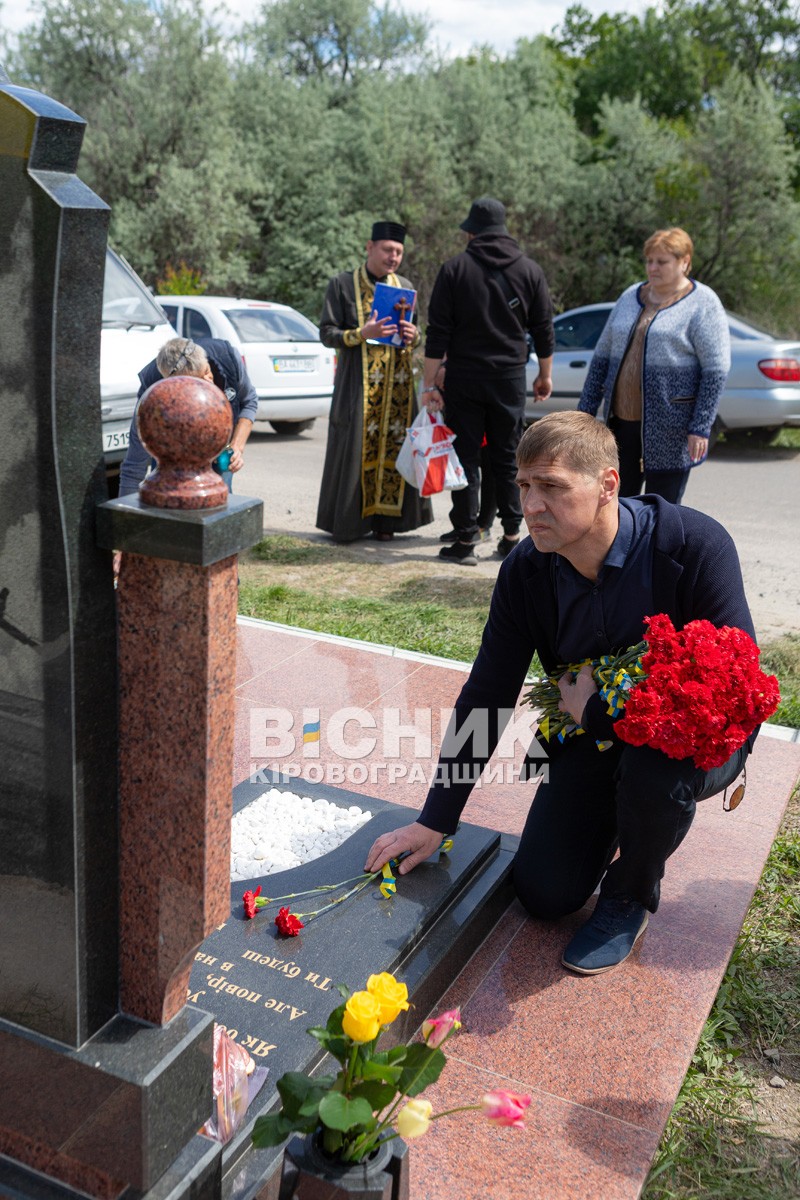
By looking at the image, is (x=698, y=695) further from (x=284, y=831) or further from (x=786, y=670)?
(x=786, y=670)

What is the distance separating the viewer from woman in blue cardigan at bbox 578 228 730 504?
5.00 m

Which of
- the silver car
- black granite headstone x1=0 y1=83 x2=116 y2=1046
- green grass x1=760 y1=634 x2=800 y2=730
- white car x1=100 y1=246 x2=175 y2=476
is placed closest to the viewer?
black granite headstone x1=0 y1=83 x2=116 y2=1046

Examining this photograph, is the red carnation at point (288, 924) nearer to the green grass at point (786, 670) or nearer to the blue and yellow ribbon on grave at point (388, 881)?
the blue and yellow ribbon on grave at point (388, 881)

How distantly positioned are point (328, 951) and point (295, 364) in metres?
9.56

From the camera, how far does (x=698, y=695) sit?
92.1 inches

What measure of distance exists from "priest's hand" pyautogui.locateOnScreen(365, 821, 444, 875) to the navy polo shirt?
0.61 metres

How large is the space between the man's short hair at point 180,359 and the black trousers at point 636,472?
202 centimetres

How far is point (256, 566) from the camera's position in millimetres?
6656

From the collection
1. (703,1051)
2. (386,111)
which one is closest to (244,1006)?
(703,1051)

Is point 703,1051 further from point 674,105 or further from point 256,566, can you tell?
point 674,105

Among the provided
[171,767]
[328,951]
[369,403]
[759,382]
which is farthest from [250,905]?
[759,382]

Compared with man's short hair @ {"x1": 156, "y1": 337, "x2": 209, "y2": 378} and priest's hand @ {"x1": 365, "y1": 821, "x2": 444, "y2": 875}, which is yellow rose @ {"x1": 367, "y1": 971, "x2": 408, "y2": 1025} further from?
man's short hair @ {"x1": 156, "y1": 337, "x2": 209, "y2": 378}

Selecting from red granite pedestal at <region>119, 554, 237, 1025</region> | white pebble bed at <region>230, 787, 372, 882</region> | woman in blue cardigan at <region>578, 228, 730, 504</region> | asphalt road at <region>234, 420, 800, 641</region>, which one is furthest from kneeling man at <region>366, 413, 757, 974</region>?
asphalt road at <region>234, 420, 800, 641</region>

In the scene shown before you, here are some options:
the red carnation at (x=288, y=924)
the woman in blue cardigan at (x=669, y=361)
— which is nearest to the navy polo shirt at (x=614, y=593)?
the red carnation at (x=288, y=924)
